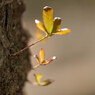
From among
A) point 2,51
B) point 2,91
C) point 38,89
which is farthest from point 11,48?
point 38,89

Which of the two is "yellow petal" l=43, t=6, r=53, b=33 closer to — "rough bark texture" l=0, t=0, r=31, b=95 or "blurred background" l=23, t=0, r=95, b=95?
"rough bark texture" l=0, t=0, r=31, b=95

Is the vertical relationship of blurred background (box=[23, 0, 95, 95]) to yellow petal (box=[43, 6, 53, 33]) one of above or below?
below

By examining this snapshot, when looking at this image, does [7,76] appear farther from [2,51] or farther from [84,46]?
[84,46]

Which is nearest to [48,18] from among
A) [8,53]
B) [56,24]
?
→ [56,24]

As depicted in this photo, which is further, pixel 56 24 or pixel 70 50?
pixel 70 50

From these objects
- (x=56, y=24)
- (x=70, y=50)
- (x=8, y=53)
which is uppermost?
(x=56, y=24)

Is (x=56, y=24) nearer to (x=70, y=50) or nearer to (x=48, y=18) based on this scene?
(x=48, y=18)

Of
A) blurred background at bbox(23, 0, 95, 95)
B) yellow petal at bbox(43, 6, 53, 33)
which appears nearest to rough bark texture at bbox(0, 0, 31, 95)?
yellow petal at bbox(43, 6, 53, 33)

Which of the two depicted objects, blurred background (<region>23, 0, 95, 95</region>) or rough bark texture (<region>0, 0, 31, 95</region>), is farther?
blurred background (<region>23, 0, 95, 95</region>)

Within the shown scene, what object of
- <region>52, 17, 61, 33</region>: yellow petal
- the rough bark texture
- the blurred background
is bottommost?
the blurred background
